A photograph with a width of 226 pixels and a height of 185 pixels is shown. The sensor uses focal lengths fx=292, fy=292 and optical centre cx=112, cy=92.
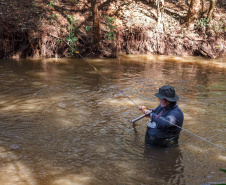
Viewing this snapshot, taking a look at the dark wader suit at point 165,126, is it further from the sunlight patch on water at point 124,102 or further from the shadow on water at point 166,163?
the sunlight patch on water at point 124,102

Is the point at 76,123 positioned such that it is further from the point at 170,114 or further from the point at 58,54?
the point at 58,54

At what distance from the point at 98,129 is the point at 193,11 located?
487 inches

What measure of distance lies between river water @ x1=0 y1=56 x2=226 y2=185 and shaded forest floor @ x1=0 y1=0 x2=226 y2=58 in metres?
2.53

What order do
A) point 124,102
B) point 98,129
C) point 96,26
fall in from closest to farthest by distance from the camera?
point 98,129, point 124,102, point 96,26

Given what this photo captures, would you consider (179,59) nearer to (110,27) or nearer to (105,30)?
(110,27)

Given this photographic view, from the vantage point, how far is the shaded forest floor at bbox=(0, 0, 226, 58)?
13.9m

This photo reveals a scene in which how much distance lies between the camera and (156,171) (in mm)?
4637

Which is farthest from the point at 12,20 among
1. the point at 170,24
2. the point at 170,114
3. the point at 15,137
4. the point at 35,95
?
the point at 170,114

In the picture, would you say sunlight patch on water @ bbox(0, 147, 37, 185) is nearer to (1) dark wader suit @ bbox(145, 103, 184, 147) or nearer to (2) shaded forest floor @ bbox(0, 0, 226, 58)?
(1) dark wader suit @ bbox(145, 103, 184, 147)

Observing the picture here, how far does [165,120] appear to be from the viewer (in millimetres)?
4738

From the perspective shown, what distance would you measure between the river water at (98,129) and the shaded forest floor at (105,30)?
2533 millimetres

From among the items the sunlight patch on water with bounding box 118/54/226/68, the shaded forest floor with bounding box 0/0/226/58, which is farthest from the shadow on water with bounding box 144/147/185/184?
the shaded forest floor with bounding box 0/0/226/58

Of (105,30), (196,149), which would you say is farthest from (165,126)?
(105,30)

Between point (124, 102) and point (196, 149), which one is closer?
point (196, 149)
